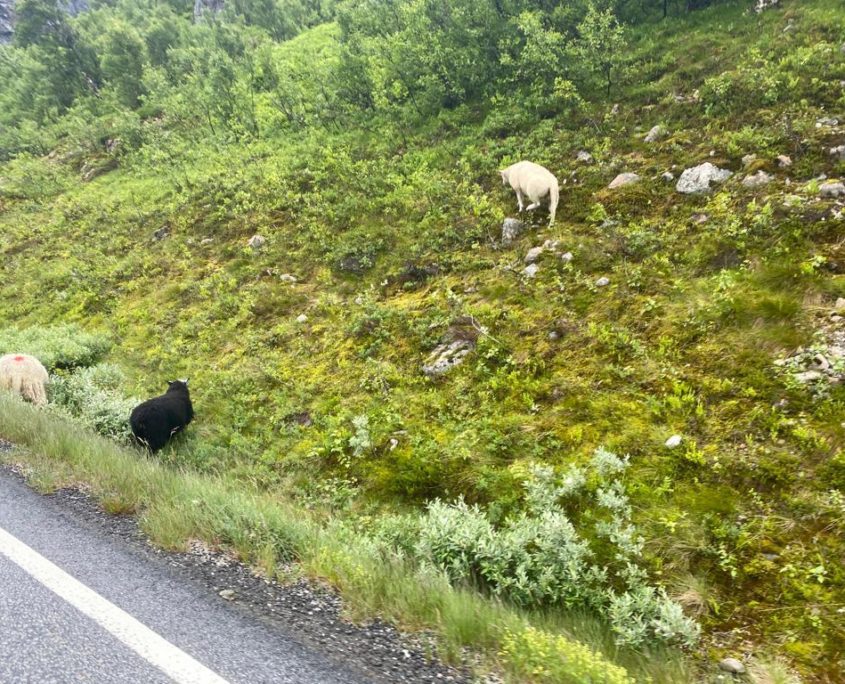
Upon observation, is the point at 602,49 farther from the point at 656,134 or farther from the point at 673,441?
the point at 673,441

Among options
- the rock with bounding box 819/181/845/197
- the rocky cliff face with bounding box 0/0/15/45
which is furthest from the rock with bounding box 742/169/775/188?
the rocky cliff face with bounding box 0/0/15/45

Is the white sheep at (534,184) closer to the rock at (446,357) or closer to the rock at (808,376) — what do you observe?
the rock at (446,357)

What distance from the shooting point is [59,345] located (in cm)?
1170

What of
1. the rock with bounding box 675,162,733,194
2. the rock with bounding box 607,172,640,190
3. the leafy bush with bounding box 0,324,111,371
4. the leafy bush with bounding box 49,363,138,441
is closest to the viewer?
the leafy bush with bounding box 49,363,138,441

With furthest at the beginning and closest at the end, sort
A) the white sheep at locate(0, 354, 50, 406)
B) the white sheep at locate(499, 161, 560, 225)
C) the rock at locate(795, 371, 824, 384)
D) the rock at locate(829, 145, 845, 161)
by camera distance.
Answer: the white sheep at locate(499, 161, 560, 225) → the white sheep at locate(0, 354, 50, 406) → the rock at locate(829, 145, 845, 161) → the rock at locate(795, 371, 824, 384)

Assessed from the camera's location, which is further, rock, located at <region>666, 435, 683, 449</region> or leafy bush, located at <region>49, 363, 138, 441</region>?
leafy bush, located at <region>49, 363, 138, 441</region>

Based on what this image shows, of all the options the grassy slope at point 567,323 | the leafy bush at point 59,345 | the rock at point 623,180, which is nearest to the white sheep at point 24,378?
the leafy bush at point 59,345

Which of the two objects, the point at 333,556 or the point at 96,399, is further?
the point at 96,399

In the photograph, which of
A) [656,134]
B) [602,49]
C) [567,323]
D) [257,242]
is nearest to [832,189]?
[656,134]

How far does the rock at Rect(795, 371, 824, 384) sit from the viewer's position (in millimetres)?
5188

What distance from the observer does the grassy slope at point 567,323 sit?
179 inches

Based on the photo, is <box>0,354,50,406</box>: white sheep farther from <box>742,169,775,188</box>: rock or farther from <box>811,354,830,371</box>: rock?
<box>742,169,775,188</box>: rock

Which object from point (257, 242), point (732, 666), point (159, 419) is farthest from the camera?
point (257, 242)

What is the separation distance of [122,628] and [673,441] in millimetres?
5370
